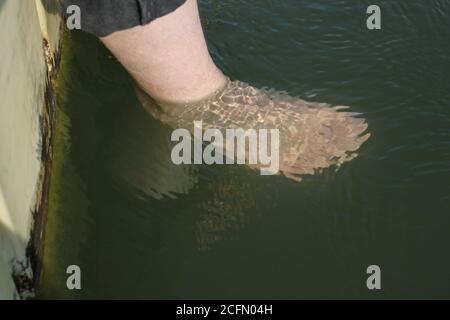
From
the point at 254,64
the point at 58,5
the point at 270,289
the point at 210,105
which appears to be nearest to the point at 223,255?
the point at 270,289

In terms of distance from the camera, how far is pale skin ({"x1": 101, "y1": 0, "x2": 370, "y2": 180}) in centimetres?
336

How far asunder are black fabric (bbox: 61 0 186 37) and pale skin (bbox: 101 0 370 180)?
225 mm

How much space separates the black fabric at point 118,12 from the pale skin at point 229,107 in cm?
22

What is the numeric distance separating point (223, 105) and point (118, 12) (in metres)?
1.05

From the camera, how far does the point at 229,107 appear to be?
377 cm

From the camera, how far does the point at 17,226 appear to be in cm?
272

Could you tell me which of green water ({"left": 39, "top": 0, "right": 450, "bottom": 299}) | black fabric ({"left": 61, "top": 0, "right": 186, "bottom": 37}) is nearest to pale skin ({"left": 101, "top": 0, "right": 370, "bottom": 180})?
green water ({"left": 39, "top": 0, "right": 450, "bottom": 299})

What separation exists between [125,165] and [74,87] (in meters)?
0.71

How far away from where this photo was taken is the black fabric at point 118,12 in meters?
2.88

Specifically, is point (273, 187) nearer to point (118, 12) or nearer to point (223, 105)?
point (223, 105)

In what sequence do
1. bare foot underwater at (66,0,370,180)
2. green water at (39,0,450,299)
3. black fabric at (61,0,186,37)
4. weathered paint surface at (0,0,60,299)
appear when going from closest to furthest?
1. weathered paint surface at (0,0,60,299)
2. black fabric at (61,0,186,37)
3. green water at (39,0,450,299)
4. bare foot underwater at (66,0,370,180)

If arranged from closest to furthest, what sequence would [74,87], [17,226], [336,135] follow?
1. [17,226]
2. [336,135]
3. [74,87]

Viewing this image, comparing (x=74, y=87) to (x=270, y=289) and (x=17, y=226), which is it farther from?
(x=270, y=289)

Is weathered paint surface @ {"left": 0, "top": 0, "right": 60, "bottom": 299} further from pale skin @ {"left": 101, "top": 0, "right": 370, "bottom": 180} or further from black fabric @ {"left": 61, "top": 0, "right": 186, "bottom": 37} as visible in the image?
pale skin @ {"left": 101, "top": 0, "right": 370, "bottom": 180}
